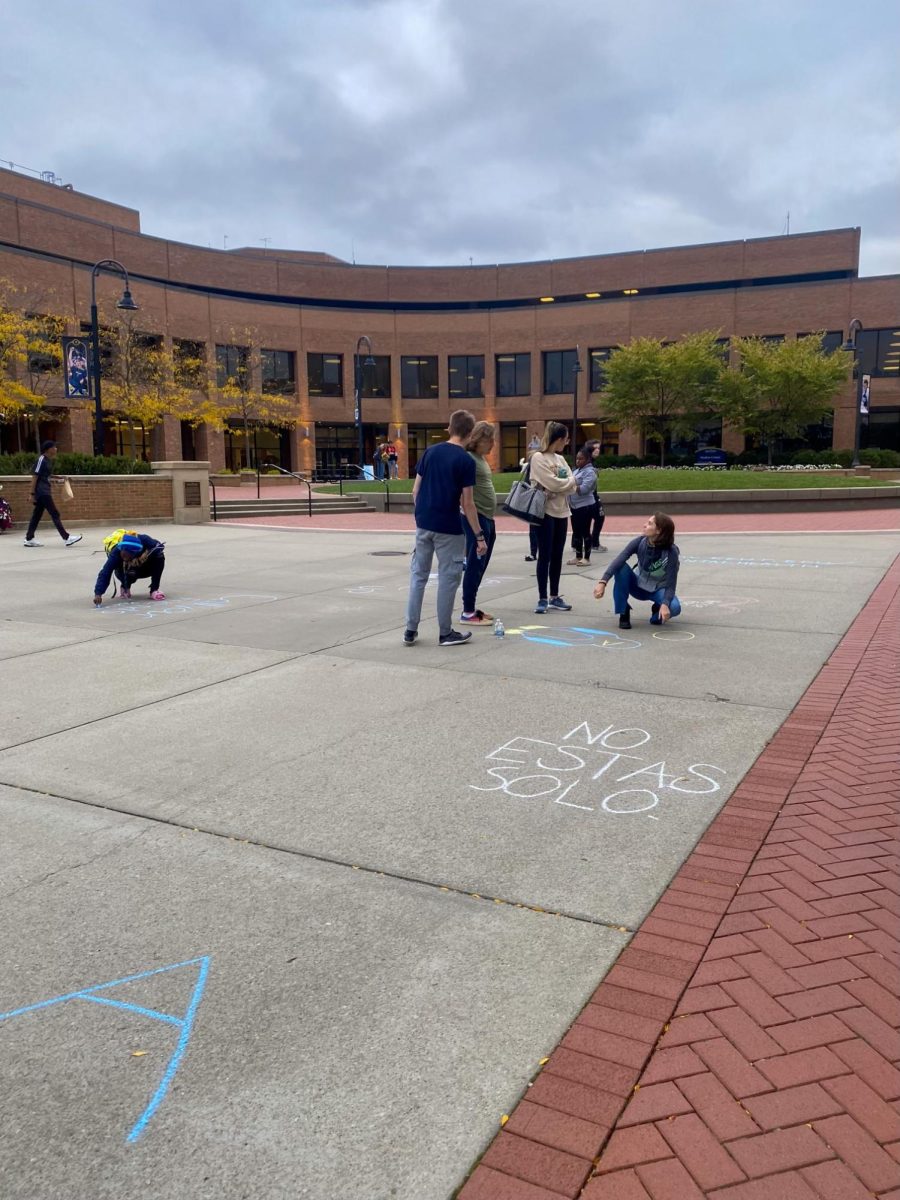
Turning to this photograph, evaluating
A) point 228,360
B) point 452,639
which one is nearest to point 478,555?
point 452,639

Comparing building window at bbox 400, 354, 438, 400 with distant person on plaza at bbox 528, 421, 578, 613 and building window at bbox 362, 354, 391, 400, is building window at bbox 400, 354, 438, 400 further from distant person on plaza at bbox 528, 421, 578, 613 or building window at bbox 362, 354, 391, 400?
distant person on plaza at bbox 528, 421, 578, 613

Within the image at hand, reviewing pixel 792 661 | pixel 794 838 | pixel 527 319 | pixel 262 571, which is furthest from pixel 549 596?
pixel 527 319

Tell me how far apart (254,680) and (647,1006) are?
4.38 m

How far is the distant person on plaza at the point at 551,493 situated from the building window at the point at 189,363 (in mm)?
35415

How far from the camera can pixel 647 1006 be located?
8.48 feet

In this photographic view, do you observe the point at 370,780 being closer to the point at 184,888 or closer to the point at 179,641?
the point at 184,888

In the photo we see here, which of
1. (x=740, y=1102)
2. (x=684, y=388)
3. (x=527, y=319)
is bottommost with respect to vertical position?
(x=740, y=1102)

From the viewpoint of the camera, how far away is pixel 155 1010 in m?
2.60

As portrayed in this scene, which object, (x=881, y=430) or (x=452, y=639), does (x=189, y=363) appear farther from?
(x=881, y=430)

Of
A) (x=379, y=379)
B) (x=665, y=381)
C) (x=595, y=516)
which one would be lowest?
(x=595, y=516)

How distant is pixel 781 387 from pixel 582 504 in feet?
98.6

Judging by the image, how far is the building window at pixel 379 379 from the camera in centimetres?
5525

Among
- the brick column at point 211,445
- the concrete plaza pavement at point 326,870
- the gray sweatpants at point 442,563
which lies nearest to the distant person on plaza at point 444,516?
the gray sweatpants at point 442,563

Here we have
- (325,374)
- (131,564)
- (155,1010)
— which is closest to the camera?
(155,1010)
